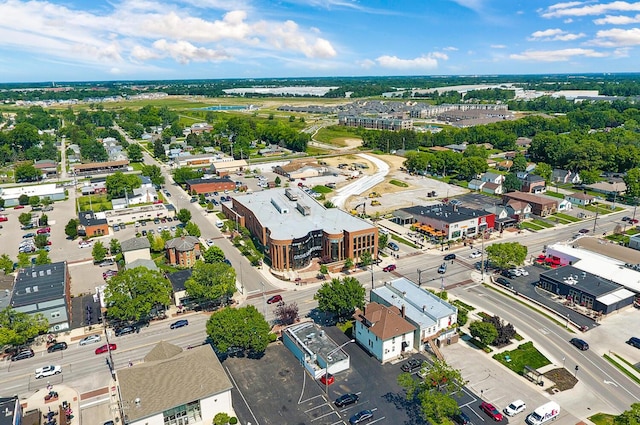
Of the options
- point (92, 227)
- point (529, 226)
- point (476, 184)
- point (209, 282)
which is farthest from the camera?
point (476, 184)

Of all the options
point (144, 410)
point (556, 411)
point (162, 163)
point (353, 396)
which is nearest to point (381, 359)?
point (353, 396)

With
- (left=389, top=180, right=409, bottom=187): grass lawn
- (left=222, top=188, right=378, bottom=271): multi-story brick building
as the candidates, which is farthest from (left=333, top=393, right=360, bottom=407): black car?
(left=389, top=180, right=409, bottom=187): grass lawn

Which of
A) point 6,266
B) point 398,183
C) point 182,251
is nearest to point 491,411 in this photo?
point 182,251

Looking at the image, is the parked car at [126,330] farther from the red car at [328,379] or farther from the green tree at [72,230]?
the green tree at [72,230]

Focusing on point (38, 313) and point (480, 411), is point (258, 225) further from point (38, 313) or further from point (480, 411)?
point (480, 411)

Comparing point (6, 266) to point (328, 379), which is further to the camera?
point (6, 266)

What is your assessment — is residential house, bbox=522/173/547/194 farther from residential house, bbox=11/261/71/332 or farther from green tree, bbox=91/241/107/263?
residential house, bbox=11/261/71/332

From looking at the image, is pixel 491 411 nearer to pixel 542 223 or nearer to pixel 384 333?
pixel 384 333
